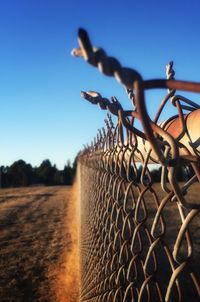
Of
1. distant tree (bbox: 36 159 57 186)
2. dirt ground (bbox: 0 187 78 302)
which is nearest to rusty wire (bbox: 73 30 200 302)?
dirt ground (bbox: 0 187 78 302)

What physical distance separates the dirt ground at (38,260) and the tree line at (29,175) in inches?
1984

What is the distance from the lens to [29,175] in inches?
2739

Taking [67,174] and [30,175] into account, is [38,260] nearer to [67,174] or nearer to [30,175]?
[67,174]

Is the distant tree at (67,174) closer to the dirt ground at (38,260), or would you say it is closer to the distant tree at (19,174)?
the distant tree at (19,174)

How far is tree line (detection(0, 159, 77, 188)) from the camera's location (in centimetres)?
6514

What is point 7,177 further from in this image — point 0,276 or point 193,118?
point 193,118

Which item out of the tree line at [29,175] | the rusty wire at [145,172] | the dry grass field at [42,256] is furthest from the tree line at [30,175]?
the rusty wire at [145,172]

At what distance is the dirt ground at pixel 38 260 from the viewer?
6.19 meters

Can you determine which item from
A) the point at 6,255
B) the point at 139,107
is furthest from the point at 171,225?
the point at 139,107

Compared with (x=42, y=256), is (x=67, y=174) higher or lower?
higher

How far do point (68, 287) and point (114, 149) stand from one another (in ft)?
13.6

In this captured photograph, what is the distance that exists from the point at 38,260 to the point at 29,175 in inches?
2444

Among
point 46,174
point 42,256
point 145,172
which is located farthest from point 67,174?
point 145,172

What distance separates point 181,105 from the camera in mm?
1549
